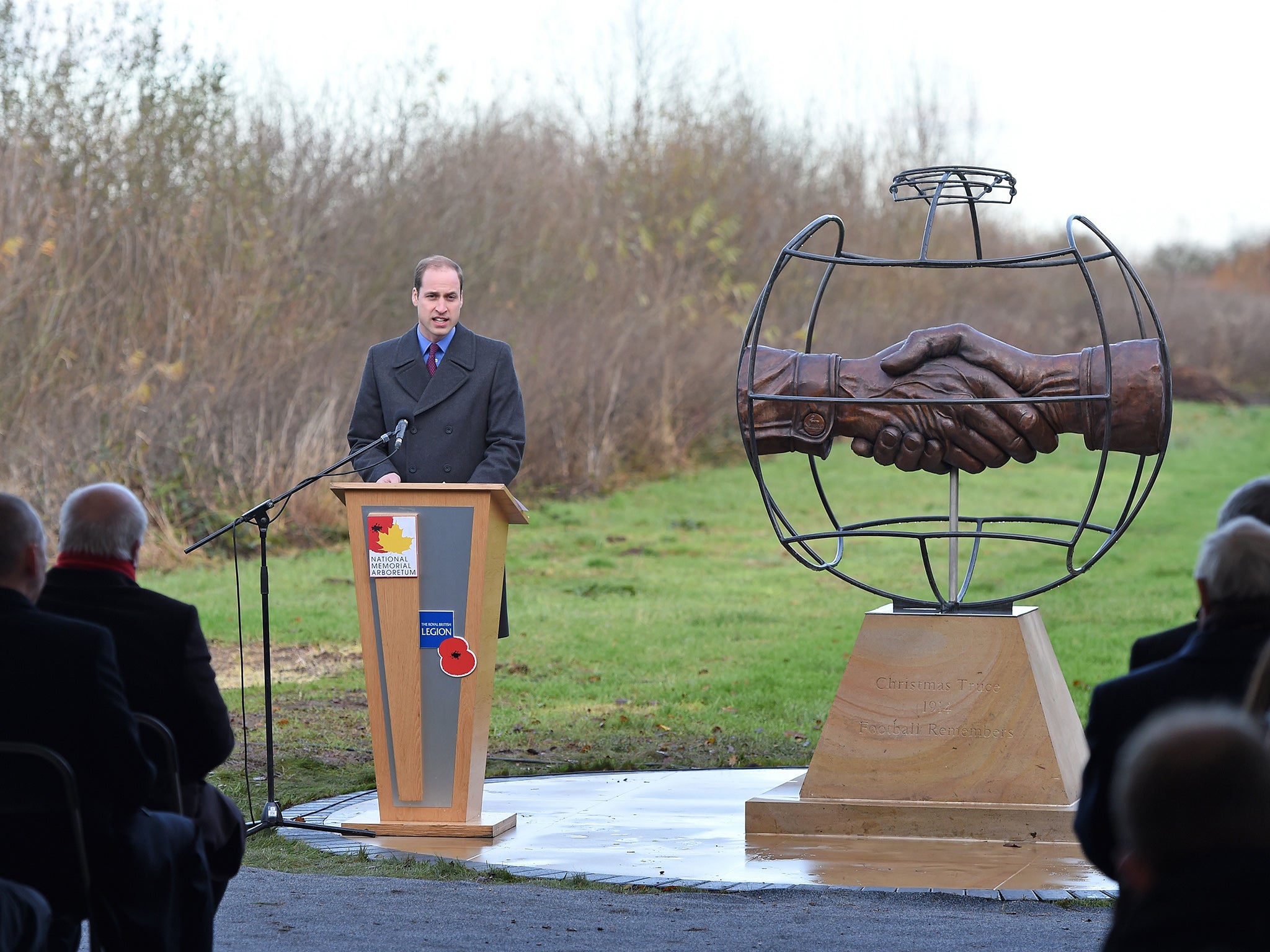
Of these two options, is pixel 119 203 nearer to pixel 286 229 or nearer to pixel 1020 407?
pixel 286 229

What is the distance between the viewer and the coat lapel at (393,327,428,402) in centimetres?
648

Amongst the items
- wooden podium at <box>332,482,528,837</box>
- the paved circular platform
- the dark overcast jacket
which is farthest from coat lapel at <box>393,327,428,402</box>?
the dark overcast jacket

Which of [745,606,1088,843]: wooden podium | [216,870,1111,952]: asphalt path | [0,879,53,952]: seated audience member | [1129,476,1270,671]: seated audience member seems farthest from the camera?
[745,606,1088,843]: wooden podium

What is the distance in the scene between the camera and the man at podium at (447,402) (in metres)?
6.33

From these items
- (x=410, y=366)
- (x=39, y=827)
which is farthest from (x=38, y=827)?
(x=410, y=366)

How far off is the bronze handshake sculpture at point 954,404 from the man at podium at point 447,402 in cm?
98

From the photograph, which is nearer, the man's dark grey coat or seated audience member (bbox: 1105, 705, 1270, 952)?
seated audience member (bbox: 1105, 705, 1270, 952)

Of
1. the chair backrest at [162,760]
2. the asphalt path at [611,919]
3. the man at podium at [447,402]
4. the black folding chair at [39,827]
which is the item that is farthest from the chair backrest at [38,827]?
the man at podium at [447,402]

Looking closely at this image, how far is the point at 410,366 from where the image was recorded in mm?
6508

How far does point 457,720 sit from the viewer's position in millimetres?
6027

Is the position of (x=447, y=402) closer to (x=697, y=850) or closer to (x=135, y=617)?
(x=697, y=850)

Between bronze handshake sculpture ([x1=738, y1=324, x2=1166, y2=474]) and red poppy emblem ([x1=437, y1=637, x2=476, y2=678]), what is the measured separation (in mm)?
1492

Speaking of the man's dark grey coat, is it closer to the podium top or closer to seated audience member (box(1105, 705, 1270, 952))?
the podium top

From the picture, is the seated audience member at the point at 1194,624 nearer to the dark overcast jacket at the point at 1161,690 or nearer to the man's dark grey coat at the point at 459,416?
the dark overcast jacket at the point at 1161,690
